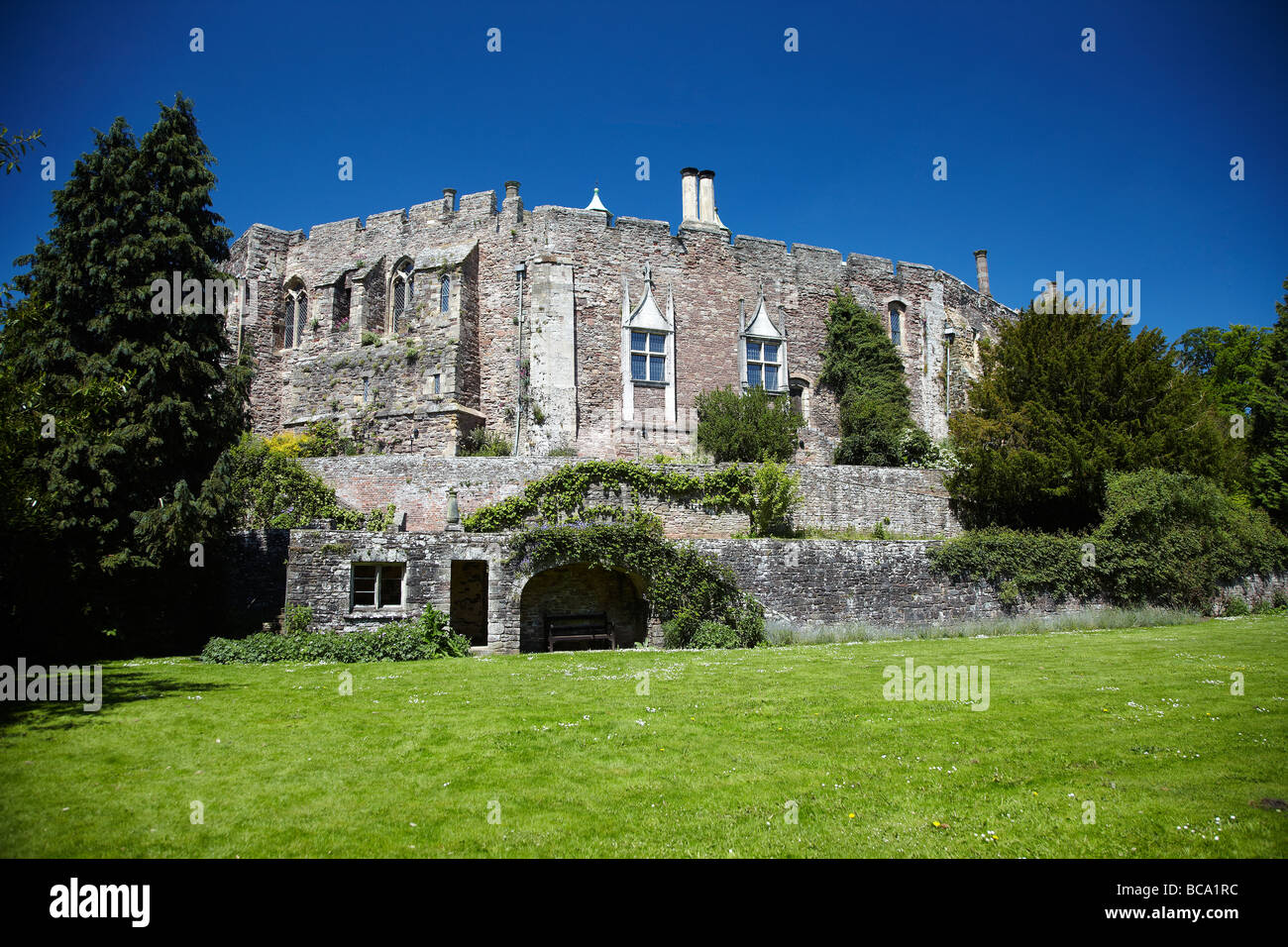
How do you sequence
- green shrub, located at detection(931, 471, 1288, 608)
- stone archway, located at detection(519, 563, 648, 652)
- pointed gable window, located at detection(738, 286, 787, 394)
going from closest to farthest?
1. stone archway, located at detection(519, 563, 648, 652)
2. green shrub, located at detection(931, 471, 1288, 608)
3. pointed gable window, located at detection(738, 286, 787, 394)

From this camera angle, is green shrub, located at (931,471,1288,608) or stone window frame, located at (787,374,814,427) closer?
green shrub, located at (931,471,1288,608)

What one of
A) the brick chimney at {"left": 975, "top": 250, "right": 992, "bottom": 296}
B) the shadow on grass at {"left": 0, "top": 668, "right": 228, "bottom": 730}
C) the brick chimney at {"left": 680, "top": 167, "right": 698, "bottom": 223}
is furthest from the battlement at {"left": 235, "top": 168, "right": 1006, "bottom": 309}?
the shadow on grass at {"left": 0, "top": 668, "right": 228, "bottom": 730}

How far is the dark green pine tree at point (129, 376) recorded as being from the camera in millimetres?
16141

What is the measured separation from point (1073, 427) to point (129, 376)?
2527 centimetres

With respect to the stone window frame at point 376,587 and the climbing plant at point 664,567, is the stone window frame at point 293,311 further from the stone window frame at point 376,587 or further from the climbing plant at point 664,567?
the climbing plant at point 664,567

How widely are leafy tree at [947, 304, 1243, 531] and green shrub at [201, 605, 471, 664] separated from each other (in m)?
16.9

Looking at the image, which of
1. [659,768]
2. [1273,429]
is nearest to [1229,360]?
[1273,429]

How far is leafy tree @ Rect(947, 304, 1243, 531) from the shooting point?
23.6 metres

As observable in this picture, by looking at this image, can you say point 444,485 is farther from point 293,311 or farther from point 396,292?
point 293,311

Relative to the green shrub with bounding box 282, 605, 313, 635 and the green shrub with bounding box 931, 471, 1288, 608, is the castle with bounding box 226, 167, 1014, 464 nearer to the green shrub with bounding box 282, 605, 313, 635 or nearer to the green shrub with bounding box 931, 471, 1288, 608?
the green shrub with bounding box 931, 471, 1288, 608

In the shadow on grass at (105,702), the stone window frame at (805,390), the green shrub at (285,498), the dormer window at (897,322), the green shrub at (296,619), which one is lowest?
the shadow on grass at (105,702)

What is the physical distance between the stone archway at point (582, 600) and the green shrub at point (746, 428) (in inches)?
287

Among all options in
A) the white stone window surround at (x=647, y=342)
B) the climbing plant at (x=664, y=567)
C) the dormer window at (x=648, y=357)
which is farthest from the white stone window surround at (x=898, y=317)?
the climbing plant at (x=664, y=567)
